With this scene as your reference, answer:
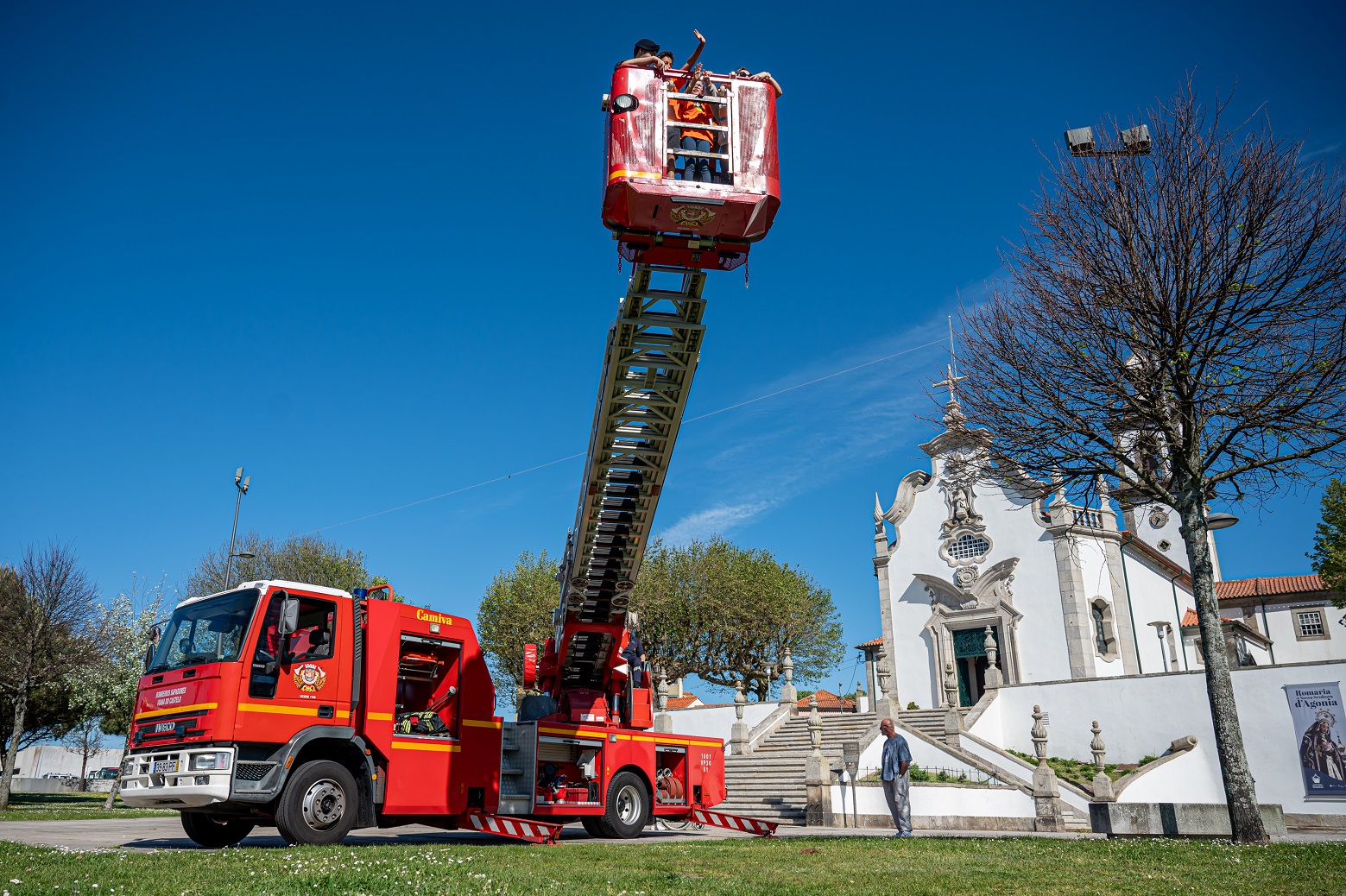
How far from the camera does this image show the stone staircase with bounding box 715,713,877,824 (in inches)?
969

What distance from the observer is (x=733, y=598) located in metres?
45.2

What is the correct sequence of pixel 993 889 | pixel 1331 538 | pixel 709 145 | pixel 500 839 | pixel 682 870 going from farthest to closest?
pixel 1331 538, pixel 500 839, pixel 709 145, pixel 682 870, pixel 993 889

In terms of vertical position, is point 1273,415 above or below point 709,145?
below

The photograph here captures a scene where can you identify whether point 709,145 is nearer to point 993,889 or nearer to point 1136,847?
point 993,889

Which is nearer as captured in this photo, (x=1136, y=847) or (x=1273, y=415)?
(x=1136, y=847)

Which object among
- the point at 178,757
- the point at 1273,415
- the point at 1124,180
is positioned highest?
the point at 1124,180

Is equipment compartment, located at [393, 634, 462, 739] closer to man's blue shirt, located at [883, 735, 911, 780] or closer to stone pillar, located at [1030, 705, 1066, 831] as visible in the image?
man's blue shirt, located at [883, 735, 911, 780]

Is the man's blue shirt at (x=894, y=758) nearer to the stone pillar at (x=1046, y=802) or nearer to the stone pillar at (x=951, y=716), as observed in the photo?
the stone pillar at (x=1046, y=802)

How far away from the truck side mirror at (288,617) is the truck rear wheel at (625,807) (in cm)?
618

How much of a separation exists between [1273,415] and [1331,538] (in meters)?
30.8

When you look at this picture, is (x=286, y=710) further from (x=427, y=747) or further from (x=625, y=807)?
(x=625, y=807)

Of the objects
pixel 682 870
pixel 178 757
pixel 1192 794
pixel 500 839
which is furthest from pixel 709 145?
pixel 1192 794

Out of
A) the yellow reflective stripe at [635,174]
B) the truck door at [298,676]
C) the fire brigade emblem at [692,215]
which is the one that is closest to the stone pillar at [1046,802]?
the truck door at [298,676]

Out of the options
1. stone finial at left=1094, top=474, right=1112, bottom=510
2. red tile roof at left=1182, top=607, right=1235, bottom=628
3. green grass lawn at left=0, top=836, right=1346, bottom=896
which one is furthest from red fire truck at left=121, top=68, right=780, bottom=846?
red tile roof at left=1182, top=607, right=1235, bottom=628
